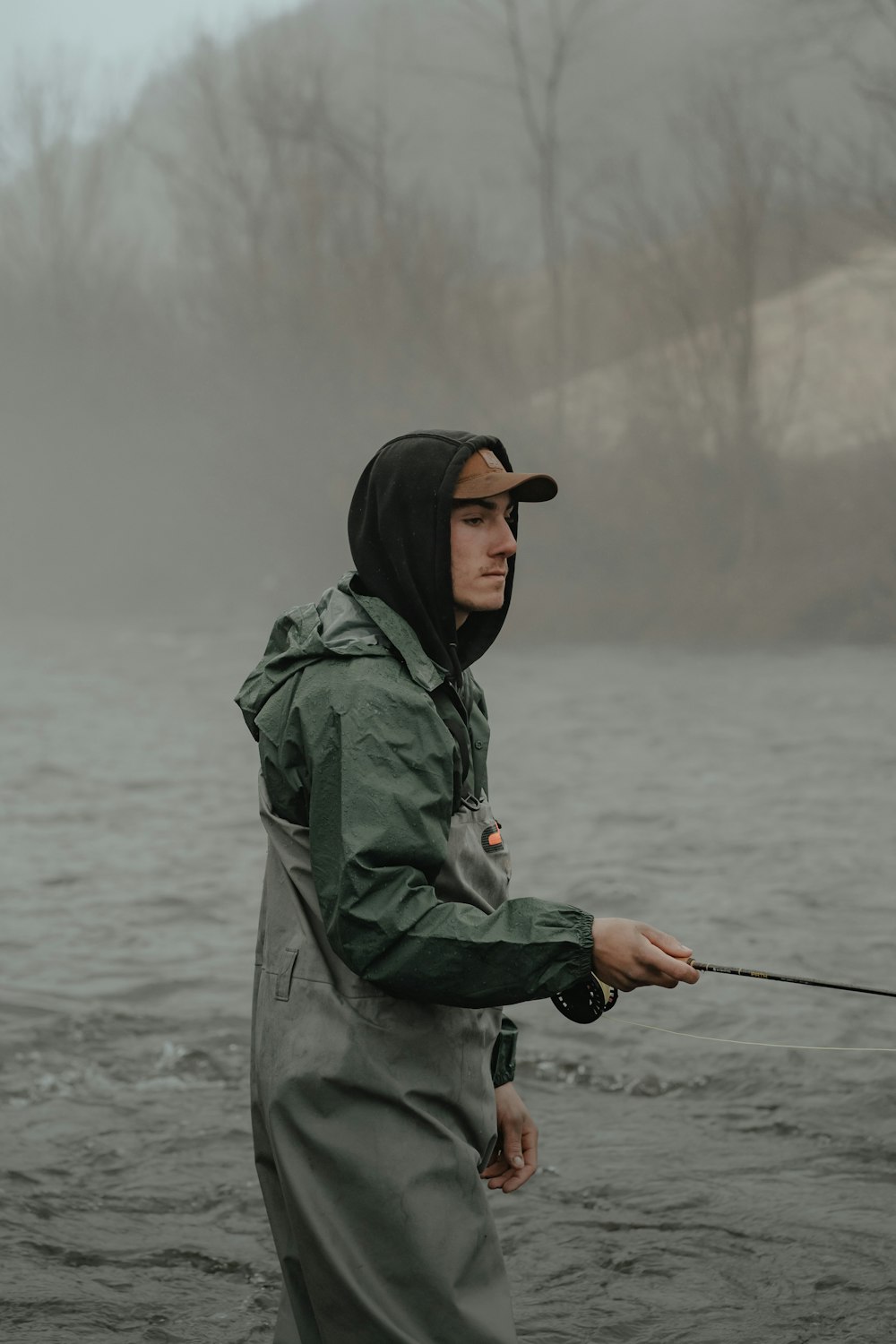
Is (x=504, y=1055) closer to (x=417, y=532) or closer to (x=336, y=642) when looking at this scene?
(x=336, y=642)

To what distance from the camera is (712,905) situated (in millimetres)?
8781

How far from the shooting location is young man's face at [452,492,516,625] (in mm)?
2623

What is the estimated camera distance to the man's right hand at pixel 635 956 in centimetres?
234

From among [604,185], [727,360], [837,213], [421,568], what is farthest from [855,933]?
[604,185]

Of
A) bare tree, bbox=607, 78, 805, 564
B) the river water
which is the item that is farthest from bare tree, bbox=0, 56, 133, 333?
the river water

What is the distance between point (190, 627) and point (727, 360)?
10.4m

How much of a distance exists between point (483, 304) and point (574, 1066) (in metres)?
27.6

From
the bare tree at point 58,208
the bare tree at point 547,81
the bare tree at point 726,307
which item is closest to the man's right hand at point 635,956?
the bare tree at point 726,307

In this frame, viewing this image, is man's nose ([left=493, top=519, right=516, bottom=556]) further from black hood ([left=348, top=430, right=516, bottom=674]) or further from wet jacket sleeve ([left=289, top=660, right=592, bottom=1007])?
wet jacket sleeve ([left=289, top=660, right=592, bottom=1007])

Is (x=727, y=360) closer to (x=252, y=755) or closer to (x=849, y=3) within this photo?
(x=849, y=3)

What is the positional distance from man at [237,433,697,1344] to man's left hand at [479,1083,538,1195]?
203 millimetres

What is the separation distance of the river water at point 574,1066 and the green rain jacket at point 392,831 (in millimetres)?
1794

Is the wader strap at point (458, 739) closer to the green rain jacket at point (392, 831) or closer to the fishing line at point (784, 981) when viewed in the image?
the green rain jacket at point (392, 831)

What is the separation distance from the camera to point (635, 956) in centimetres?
234
